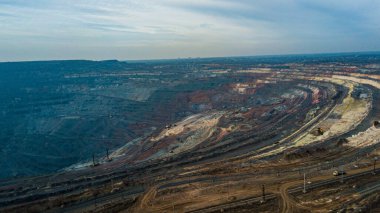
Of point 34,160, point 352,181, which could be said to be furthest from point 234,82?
point 352,181

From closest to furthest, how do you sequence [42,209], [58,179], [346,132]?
[42,209] < [58,179] < [346,132]

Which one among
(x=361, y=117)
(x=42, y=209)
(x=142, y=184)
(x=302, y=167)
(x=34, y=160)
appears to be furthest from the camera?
(x=34, y=160)

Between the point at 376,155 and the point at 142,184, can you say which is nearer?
the point at 142,184

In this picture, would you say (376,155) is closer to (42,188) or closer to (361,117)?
(361,117)

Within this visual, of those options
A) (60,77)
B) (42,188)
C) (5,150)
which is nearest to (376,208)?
(42,188)

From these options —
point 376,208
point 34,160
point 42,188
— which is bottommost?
point 34,160

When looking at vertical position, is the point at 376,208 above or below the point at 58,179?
above
